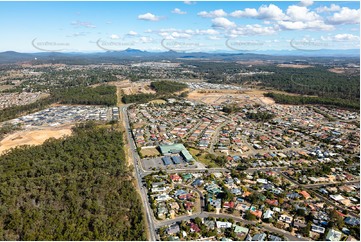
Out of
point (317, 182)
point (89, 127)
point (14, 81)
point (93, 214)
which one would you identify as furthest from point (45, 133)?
point (14, 81)

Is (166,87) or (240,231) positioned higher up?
(166,87)

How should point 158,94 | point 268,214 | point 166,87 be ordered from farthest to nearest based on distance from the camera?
point 166,87
point 158,94
point 268,214

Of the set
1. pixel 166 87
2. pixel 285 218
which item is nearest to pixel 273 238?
pixel 285 218

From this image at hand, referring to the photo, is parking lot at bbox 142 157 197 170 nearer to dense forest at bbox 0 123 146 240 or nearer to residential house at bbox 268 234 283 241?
dense forest at bbox 0 123 146 240

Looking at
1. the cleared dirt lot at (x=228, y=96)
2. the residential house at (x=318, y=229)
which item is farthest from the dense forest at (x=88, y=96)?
the residential house at (x=318, y=229)

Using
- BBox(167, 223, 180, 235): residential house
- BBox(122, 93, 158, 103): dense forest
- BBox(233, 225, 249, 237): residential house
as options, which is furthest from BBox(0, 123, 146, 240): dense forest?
BBox(122, 93, 158, 103): dense forest

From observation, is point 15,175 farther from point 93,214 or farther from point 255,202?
point 255,202

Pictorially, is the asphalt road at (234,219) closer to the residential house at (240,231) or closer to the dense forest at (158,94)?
the residential house at (240,231)

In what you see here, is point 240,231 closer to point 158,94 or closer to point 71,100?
point 71,100

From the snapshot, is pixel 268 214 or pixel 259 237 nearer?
pixel 259 237
